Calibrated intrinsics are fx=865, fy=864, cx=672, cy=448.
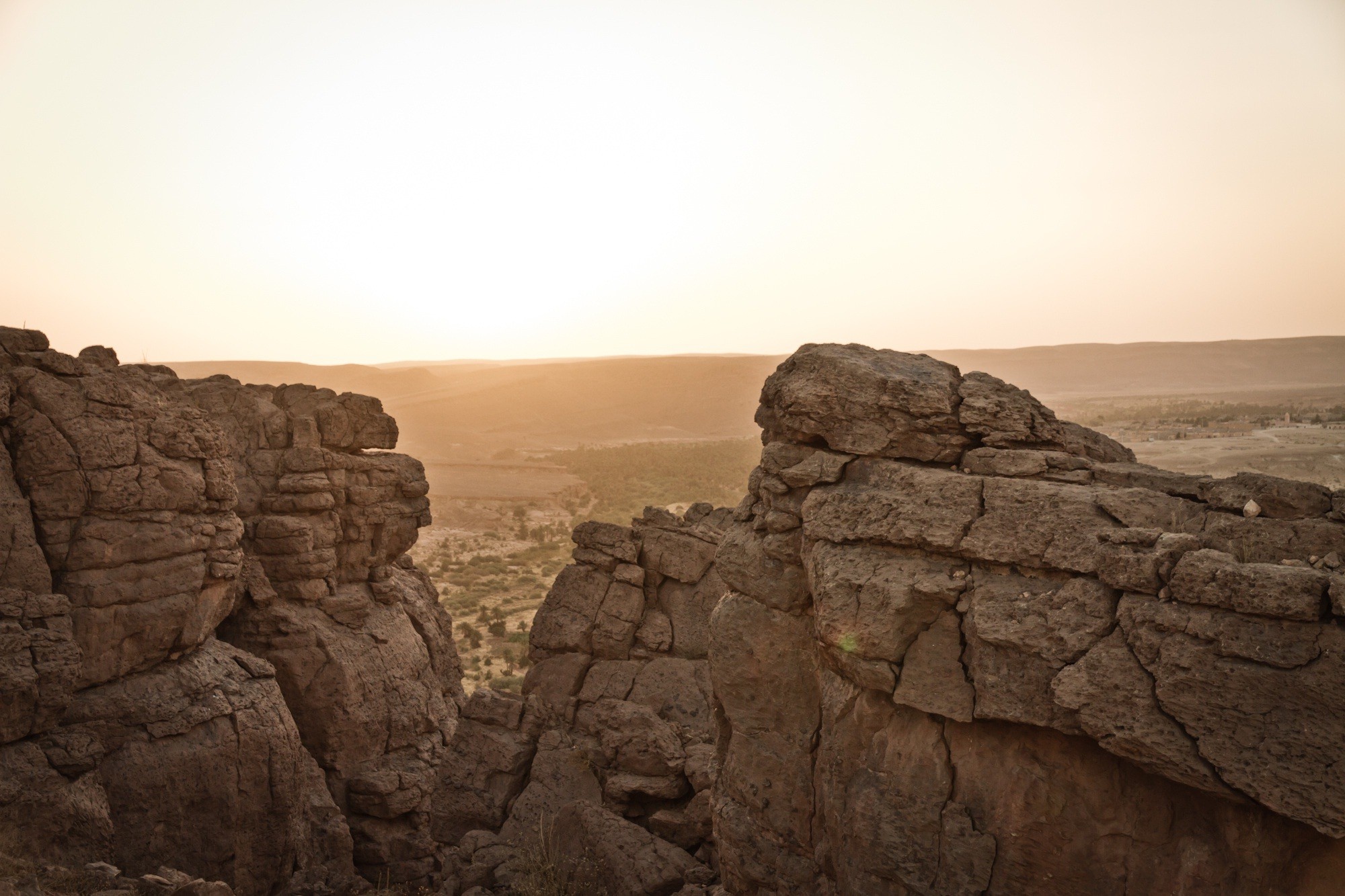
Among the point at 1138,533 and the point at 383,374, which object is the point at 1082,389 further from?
the point at 1138,533

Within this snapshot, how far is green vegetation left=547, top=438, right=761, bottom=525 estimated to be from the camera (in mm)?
45875

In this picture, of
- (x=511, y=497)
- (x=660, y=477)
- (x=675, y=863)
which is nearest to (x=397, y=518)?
(x=675, y=863)

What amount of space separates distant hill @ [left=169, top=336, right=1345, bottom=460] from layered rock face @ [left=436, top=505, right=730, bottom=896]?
209ft

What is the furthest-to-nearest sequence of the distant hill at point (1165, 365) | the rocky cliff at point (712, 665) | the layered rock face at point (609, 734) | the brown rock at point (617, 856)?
the distant hill at point (1165, 365), the layered rock face at point (609, 734), the brown rock at point (617, 856), the rocky cliff at point (712, 665)

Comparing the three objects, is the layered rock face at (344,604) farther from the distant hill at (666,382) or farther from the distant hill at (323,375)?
the distant hill at (323,375)

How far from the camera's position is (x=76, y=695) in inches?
370

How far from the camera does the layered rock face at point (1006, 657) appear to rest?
15.3 ft

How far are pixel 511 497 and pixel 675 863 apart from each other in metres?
39.3

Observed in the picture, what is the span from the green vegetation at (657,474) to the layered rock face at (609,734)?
2416 centimetres

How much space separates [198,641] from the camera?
10.6 m

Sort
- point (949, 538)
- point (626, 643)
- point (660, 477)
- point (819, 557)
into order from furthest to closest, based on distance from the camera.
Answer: point (660, 477), point (626, 643), point (819, 557), point (949, 538)

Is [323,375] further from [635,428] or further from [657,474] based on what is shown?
[657,474]

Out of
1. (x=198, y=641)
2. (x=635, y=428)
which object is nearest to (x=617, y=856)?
(x=198, y=641)

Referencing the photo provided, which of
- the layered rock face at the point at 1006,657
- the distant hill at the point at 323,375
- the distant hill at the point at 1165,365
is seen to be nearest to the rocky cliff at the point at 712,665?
the layered rock face at the point at 1006,657
